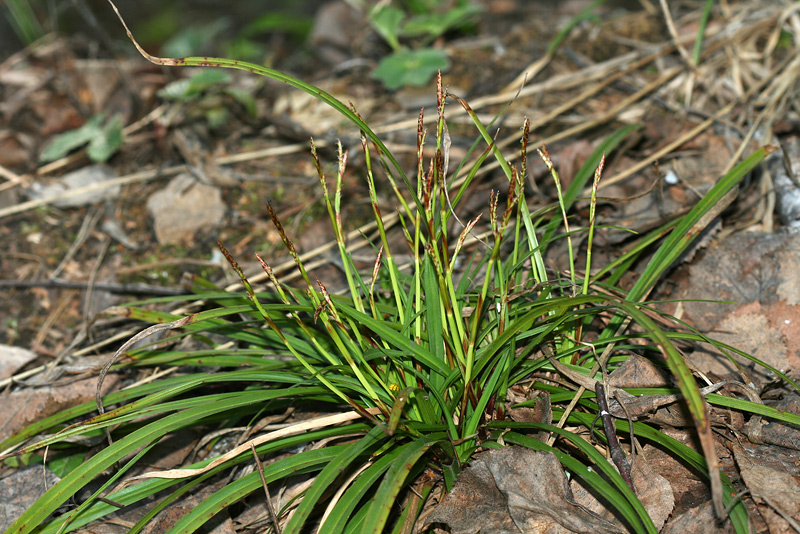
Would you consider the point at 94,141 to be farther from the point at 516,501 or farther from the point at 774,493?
the point at 774,493

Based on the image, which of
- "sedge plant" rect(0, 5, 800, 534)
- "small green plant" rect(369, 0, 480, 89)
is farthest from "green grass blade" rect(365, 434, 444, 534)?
"small green plant" rect(369, 0, 480, 89)

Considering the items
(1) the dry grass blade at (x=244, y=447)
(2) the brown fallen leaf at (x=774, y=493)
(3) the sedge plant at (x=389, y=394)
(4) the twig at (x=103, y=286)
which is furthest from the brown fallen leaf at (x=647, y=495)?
(4) the twig at (x=103, y=286)

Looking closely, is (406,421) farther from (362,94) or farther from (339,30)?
(339,30)

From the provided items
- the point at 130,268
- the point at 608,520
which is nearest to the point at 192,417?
the point at 608,520

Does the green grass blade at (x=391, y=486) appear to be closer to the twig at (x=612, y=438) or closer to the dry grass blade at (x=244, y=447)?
the dry grass blade at (x=244, y=447)

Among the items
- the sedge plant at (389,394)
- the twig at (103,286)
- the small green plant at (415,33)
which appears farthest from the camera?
the small green plant at (415,33)

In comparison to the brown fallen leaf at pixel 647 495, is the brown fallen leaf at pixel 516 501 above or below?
above

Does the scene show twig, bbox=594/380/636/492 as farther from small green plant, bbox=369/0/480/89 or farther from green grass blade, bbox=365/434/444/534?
small green plant, bbox=369/0/480/89
